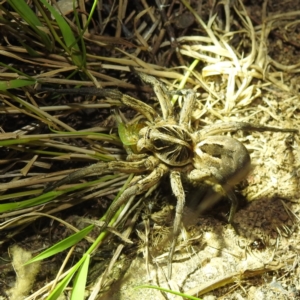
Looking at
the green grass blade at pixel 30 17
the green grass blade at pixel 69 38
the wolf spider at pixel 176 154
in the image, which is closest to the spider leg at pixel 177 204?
the wolf spider at pixel 176 154

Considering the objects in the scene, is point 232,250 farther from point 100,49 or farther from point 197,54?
point 100,49

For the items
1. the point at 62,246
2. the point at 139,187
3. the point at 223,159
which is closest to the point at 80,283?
the point at 62,246

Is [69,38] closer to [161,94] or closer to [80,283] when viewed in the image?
[161,94]

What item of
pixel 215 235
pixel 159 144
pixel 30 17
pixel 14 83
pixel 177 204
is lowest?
pixel 215 235

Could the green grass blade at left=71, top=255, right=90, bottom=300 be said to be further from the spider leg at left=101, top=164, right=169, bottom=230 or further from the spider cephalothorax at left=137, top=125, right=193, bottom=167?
the spider cephalothorax at left=137, top=125, right=193, bottom=167

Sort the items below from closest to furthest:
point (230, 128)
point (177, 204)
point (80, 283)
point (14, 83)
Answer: point (80, 283) → point (14, 83) → point (177, 204) → point (230, 128)

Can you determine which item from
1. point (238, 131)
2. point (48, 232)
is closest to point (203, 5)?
point (238, 131)

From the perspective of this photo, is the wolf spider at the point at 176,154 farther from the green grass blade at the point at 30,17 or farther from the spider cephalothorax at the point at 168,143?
the green grass blade at the point at 30,17
